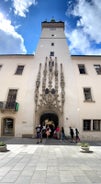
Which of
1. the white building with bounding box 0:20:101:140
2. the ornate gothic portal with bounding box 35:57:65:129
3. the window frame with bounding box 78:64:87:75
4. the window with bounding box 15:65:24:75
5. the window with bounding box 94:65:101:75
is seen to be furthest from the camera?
the window with bounding box 94:65:101:75

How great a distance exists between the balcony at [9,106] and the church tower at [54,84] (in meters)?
2.43

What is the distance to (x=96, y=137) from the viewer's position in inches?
950

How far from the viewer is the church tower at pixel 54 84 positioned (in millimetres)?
24969

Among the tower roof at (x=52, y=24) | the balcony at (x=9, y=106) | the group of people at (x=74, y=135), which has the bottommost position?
the group of people at (x=74, y=135)

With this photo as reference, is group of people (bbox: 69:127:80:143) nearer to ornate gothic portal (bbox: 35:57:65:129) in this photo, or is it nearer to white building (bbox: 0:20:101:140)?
white building (bbox: 0:20:101:140)

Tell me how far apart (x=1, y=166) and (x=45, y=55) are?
21.8 m

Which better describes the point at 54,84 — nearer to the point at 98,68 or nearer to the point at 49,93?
the point at 49,93

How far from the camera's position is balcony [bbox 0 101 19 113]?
24.1m

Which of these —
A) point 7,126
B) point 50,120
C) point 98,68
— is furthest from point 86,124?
point 7,126

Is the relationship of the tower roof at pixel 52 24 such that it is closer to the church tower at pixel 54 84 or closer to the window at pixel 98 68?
the church tower at pixel 54 84

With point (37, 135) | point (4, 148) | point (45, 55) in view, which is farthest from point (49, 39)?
point (4, 148)

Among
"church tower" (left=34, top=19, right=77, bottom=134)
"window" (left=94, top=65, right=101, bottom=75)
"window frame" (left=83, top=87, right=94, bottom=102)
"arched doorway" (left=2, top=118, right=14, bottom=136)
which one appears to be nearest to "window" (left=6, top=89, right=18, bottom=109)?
"arched doorway" (left=2, top=118, right=14, bottom=136)

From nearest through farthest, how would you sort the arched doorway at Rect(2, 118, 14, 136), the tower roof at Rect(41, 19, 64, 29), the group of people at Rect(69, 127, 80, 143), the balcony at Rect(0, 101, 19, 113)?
1. the group of people at Rect(69, 127, 80, 143)
2. the balcony at Rect(0, 101, 19, 113)
3. the arched doorway at Rect(2, 118, 14, 136)
4. the tower roof at Rect(41, 19, 64, 29)

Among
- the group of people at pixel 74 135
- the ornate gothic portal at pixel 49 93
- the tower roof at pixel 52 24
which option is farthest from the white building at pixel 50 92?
the tower roof at pixel 52 24
